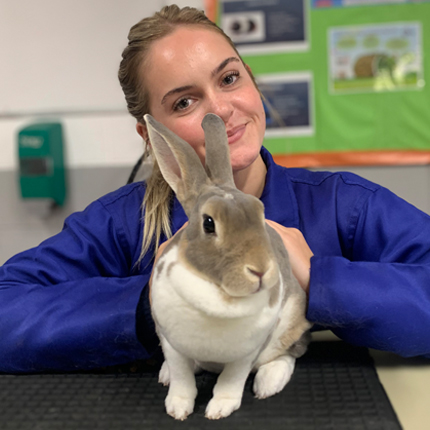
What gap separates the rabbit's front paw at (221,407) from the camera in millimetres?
689

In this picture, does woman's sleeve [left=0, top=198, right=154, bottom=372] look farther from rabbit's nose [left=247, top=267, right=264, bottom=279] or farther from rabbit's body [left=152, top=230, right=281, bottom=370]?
rabbit's nose [left=247, top=267, right=264, bottom=279]

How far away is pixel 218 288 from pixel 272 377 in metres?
0.25

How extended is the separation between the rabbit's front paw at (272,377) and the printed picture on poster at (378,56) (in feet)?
5.43

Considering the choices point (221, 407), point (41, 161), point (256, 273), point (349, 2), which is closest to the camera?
point (256, 273)

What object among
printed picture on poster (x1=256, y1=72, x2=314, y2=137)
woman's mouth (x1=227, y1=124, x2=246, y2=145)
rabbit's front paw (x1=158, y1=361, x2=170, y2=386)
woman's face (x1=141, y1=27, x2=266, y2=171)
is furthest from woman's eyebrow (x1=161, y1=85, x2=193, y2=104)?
printed picture on poster (x1=256, y1=72, x2=314, y2=137)

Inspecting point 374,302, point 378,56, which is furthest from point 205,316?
point 378,56

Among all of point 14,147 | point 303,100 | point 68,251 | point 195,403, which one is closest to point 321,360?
point 195,403

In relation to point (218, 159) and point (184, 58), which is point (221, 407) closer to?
point (218, 159)

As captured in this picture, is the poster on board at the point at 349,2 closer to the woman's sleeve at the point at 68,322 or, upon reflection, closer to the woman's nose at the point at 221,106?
the woman's nose at the point at 221,106

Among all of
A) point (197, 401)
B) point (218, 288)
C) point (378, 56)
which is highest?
point (378, 56)

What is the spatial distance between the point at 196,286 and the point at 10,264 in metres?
0.58

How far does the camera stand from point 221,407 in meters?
0.70

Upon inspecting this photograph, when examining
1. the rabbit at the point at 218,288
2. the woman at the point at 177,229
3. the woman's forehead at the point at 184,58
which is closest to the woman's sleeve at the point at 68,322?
the woman at the point at 177,229

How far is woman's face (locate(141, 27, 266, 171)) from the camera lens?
99 cm
